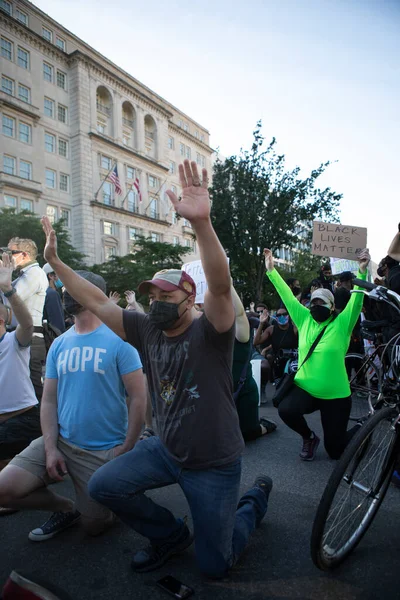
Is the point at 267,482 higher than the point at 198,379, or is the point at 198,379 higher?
the point at 198,379

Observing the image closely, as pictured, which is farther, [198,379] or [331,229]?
[331,229]

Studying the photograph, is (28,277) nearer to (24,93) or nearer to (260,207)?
(260,207)

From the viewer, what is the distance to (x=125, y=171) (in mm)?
46531

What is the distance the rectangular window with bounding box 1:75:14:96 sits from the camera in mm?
35250

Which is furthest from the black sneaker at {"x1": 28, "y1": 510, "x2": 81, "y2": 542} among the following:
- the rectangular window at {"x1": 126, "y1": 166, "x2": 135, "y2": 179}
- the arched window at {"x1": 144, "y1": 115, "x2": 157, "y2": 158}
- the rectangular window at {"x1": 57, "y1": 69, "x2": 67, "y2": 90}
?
the arched window at {"x1": 144, "y1": 115, "x2": 157, "y2": 158}

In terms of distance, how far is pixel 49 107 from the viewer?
128 feet

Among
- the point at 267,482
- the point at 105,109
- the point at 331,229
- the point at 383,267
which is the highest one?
the point at 105,109

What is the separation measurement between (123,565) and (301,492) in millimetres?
1658

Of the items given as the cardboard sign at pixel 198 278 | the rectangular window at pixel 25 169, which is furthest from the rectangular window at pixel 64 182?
the cardboard sign at pixel 198 278

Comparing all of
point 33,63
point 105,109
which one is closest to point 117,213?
point 105,109

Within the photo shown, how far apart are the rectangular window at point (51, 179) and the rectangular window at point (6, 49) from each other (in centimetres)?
943

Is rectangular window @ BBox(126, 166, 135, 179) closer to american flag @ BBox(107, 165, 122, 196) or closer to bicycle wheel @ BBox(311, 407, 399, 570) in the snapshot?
american flag @ BBox(107, 165, 122, 196)

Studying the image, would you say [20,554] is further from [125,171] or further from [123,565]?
[125,171]

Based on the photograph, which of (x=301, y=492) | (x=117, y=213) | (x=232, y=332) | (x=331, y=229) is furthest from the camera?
(x=117, y=213)
